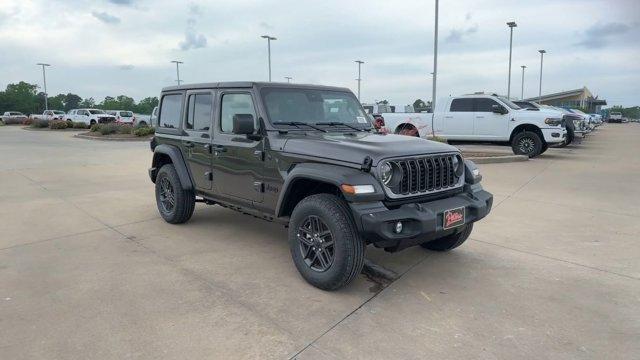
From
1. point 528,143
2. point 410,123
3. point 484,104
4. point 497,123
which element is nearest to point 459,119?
point 484,104

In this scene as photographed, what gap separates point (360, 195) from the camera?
358 centimetres

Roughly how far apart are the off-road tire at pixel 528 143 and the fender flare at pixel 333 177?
1139 centimetres

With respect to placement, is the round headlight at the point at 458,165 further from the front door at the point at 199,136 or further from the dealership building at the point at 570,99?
the dealership building at the point at 570,99

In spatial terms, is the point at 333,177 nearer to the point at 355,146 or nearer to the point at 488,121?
the point at 355,146

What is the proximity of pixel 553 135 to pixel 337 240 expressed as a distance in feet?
38.9

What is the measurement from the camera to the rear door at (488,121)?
14.0 m

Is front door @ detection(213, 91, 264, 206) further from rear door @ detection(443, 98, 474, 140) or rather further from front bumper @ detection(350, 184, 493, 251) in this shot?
rear door @ detection(443, 98, 474, 140)

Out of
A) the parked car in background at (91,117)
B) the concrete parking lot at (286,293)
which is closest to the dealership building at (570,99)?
the parked car in background at (91,117)

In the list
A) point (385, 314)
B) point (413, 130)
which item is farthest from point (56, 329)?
point (413, 130)

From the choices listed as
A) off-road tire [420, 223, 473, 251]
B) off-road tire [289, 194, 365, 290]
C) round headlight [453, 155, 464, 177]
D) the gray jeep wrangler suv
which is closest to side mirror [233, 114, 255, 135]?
the gray jeep wrangler suv

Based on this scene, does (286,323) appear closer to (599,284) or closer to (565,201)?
(599,284)

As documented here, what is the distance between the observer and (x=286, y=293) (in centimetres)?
392

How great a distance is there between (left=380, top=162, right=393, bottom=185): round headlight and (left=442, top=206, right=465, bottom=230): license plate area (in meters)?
0.53

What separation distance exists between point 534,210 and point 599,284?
9.62 feet
